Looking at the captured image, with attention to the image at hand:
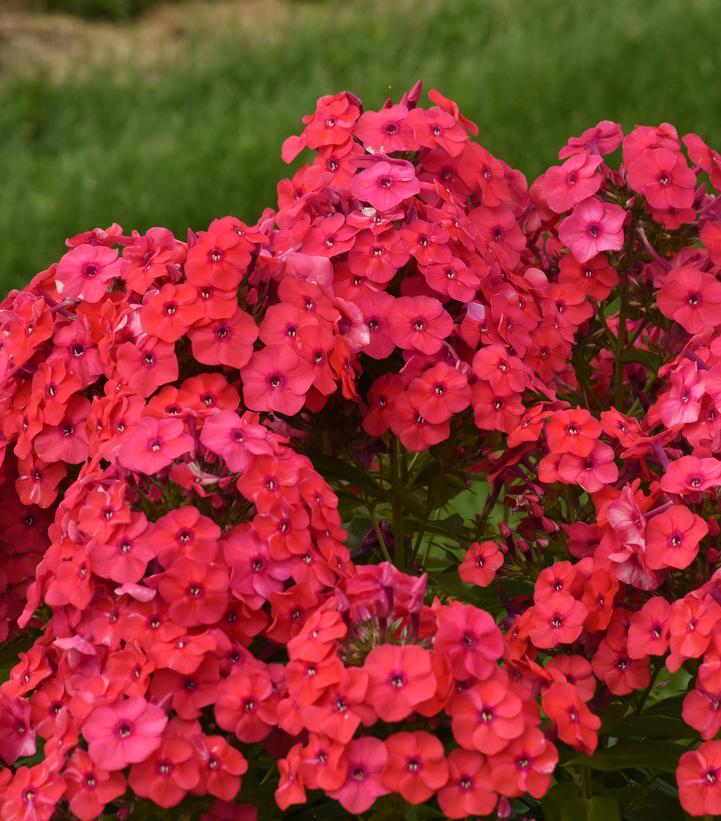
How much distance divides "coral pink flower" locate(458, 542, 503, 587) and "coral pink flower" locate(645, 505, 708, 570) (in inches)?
9.0

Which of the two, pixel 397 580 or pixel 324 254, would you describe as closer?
pixel 397 580

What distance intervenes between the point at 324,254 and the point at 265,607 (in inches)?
19.0

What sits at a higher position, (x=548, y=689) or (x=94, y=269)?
(x=94, y=269)

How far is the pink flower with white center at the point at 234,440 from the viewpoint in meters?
1.59

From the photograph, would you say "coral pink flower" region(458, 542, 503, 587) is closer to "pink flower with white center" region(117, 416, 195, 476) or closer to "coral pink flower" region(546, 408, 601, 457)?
"coral pink flower" region(546, 408, 601, 457)

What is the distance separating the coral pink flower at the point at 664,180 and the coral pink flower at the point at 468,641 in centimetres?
75

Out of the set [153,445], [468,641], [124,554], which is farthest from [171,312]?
[468,641]

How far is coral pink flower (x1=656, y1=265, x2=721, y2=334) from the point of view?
2000 mm

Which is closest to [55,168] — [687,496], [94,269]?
[94,269]

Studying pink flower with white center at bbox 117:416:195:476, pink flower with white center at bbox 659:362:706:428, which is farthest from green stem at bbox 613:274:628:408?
pink flower with white center at bbox 117:416:195:476

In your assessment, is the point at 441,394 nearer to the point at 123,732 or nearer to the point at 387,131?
the point at 387,131

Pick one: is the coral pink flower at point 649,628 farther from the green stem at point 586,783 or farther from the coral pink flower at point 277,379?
the coral pink flower at point 277,379

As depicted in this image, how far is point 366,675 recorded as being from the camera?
4.80 feet

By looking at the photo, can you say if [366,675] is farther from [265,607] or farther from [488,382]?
[488,382]
